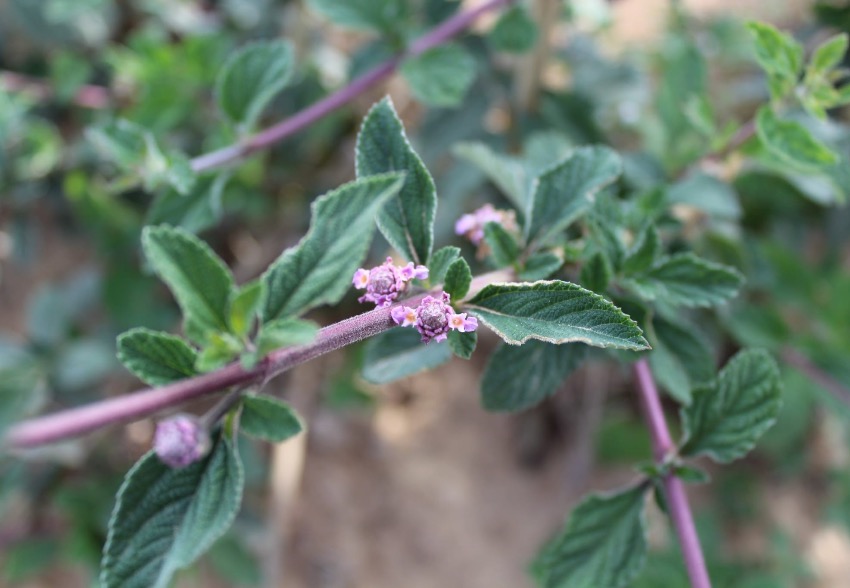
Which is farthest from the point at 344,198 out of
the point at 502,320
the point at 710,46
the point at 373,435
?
the point at 710,46

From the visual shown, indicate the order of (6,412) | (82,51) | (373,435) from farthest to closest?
1. (373,435)
2. (82,51)
3. (6,412)

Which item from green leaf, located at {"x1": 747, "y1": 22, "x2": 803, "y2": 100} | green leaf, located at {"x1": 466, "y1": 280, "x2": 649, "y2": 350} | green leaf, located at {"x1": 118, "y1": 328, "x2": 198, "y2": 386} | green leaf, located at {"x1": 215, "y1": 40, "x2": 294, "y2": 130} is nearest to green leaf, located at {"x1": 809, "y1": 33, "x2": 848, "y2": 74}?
green leaf, located at {"x1": 747, "y1": 22, "x2": 803, "y2": 100}

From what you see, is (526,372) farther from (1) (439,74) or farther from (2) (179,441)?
(1) (439,74)

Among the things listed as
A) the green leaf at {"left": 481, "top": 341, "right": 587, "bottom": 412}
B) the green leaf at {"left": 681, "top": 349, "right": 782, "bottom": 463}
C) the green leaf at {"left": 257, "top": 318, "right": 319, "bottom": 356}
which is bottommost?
the green leaf at {"left": 681, "top": 349, "right": 782, "bottom": 463}

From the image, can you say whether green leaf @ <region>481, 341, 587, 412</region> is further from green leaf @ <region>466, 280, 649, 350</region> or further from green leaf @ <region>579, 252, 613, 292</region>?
green leaf @ <region>466, 280, 649, 350</region>

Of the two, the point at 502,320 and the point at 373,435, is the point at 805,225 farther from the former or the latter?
the point at 502,320

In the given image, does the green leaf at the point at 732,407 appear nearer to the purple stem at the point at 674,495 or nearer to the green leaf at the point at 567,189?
the purple stem at the point at 674,495

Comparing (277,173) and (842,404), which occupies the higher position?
(277,173)
